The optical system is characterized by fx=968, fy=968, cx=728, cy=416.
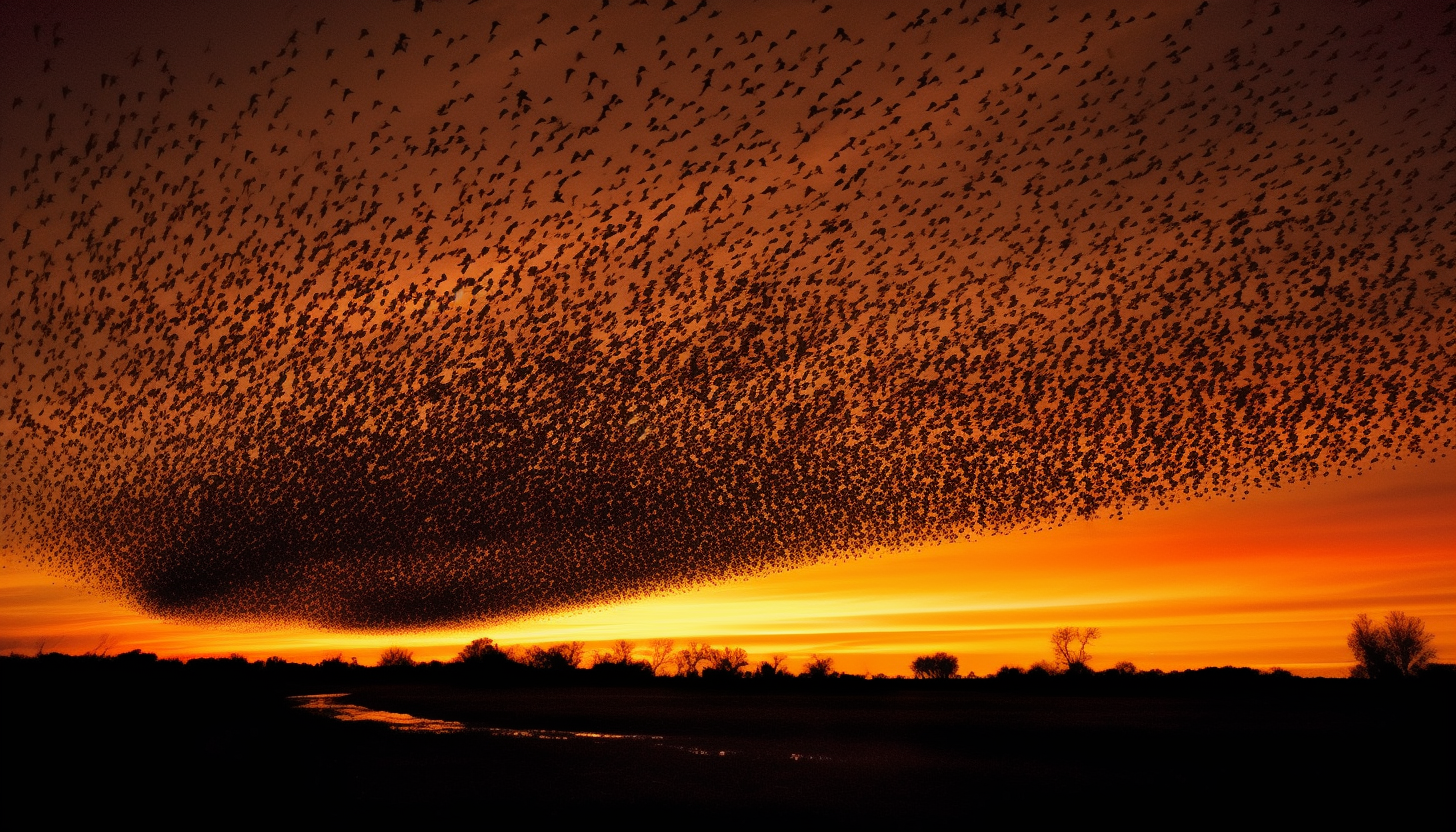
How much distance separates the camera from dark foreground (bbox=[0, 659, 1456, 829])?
58.2ft

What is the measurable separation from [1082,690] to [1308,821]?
2922 inches

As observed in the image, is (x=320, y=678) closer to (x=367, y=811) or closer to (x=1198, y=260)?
(x=367, y=811)

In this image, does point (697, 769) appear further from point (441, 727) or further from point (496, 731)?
point (441, 727)

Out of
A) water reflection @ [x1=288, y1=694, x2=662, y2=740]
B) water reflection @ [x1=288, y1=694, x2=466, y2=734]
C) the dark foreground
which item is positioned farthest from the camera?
water reflection @ [x1=288, y1=694, x2=466, y2=734]

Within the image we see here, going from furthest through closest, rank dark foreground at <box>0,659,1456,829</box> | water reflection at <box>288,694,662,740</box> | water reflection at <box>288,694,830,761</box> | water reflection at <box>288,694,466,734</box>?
water reflection at <box>288,694,466,734</box> < water reflection at <box>288,694,662,740</box> < water reflection at <box>288,694,830,761</box> < dark foreground at <box>0,659,1456,829</box>

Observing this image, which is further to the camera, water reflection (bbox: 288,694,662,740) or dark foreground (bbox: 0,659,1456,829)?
water reflection (bbox: 288,694,662,740)

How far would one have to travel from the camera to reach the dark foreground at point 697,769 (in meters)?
17.8

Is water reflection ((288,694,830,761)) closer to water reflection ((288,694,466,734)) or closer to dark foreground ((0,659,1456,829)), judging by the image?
water reflection ((288,694,466,734))

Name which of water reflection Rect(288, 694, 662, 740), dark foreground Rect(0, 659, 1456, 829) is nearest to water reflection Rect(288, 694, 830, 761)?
water reflection Rect(288, 694, 662, 740)

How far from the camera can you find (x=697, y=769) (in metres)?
24.0

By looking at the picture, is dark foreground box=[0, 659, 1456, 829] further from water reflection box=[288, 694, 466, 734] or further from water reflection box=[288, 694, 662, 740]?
water reflection box=[288, 694, 466, 734]

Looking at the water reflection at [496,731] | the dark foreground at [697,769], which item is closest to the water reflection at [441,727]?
the water reflection at [496,731]

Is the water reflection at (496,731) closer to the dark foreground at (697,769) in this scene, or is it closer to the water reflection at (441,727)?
the water reflection at (441,727)

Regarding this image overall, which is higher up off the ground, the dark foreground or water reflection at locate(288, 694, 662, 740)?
the dark foreground
